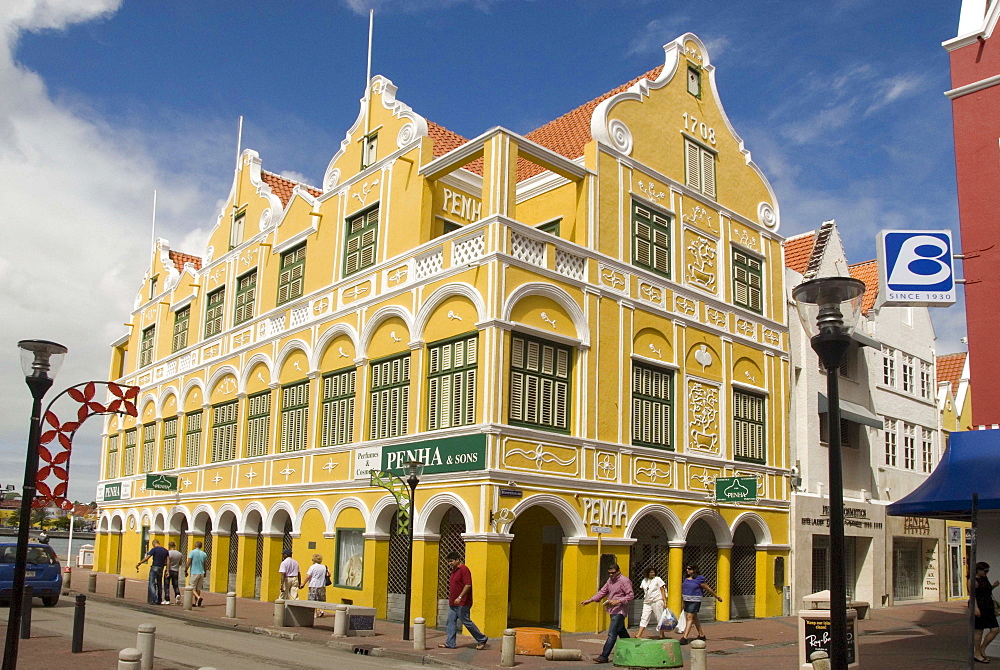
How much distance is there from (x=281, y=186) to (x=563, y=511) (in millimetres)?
17788

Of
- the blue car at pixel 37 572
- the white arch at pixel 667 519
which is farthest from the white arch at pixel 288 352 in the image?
the white arch at pixel 667 519

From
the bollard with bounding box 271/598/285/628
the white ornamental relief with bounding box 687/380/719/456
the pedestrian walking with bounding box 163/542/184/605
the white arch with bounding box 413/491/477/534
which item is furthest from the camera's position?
the pedestrian walking with bounding box 163/542/184/605

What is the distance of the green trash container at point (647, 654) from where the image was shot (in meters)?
14.6

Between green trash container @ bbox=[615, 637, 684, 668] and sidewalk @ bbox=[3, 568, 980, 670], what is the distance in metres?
0.97

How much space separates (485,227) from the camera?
64.7ft

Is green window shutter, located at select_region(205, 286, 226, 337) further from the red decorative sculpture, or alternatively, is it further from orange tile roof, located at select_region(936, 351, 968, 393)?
orange tile roof, located at select_region(936, 351, 968, 393)

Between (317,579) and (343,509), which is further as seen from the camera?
(343,509)

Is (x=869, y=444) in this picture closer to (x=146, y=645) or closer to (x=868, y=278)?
(x=868, y=278)

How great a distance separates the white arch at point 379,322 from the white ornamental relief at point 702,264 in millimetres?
7589

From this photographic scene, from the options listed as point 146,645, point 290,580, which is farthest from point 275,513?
point 146,645

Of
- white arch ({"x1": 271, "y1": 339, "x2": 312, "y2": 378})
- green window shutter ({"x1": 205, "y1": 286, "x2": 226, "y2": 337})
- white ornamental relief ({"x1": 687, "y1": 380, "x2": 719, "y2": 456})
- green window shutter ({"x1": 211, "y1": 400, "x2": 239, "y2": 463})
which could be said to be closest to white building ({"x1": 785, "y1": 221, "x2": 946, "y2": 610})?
white ornamental relief ({"x1": 687, "y1": 380, "x2": 719, "y2": 456})

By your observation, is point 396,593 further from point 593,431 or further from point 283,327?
point 283,327

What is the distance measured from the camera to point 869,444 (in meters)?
29.4

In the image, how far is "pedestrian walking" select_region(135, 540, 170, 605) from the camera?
75.2ft
